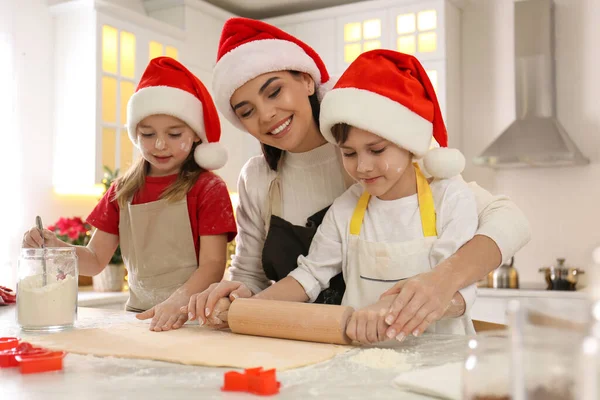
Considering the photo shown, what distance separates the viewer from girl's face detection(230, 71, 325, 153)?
4.58 ft

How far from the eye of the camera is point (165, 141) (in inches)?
62.6

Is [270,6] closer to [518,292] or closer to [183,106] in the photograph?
[518,292]

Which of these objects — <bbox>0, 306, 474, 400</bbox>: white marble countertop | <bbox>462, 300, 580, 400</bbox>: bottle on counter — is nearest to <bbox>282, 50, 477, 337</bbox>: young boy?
<bbox>0, 306, 474, 400</bbox>: white marble countertop

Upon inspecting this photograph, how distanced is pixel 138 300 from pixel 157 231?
0.65 ft

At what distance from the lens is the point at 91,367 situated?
2.72 feet

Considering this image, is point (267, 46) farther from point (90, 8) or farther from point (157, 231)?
point (90, 8)

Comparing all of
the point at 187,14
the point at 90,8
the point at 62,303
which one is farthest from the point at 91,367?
the point at 187,14

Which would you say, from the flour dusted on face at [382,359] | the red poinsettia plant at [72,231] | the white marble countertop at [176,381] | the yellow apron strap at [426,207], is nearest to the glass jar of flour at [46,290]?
the white marble countertop at [176,381]

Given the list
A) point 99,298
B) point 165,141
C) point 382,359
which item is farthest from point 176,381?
point 99,298

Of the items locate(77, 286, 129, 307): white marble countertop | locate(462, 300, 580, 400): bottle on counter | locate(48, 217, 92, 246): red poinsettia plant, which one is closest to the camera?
locate(462, 300, 580, 400): bottle on counter

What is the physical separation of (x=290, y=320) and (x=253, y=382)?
34 cm

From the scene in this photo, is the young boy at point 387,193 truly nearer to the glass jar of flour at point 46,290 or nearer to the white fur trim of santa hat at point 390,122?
the white fur trim of santa hat at point 390,122

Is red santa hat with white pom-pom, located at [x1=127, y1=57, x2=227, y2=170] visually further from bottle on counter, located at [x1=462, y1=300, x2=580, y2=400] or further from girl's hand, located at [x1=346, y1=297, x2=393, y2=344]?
bottle on counter, located at [x1=462, y1=300, x2=580, y2=400]

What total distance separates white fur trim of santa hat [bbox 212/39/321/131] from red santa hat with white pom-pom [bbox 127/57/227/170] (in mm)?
152
